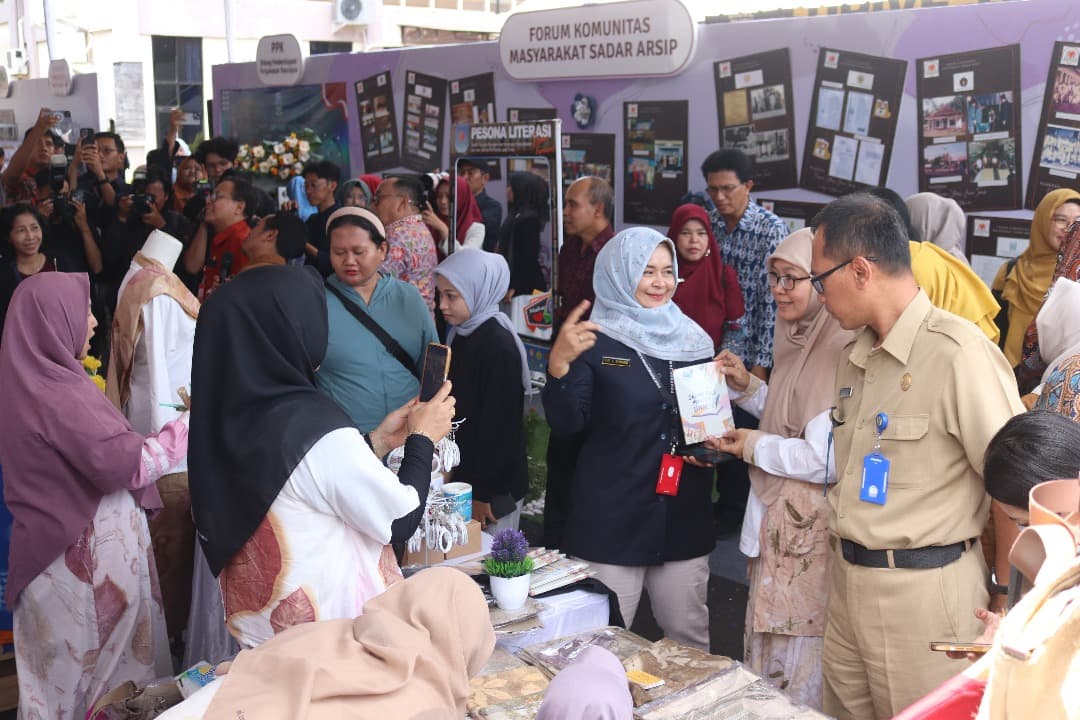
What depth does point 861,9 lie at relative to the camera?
6031 mm

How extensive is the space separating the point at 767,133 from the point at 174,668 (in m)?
4.59

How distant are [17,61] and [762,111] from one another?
2127cm

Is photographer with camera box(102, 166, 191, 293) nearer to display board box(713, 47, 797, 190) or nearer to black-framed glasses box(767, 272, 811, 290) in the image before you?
display board box(713, 47, 797, 190)

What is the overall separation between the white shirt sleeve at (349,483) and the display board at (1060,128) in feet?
13.8

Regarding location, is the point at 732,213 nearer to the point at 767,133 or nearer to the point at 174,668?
the point at 767,133

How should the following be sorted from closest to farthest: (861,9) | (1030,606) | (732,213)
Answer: (1030,606) < (732,213) < (861,9)

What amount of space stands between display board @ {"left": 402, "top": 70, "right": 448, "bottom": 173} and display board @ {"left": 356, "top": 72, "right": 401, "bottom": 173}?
0.80 feet

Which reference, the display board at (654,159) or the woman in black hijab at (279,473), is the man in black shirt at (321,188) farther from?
the woman in black hijab at (279,473)

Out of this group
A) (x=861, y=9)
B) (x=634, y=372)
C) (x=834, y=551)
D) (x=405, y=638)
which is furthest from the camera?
(x=861, y=9)

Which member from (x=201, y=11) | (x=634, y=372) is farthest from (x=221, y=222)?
(x=201, y=11)

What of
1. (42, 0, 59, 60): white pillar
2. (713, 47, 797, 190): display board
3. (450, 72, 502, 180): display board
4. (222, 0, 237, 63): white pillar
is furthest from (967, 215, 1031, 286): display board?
(42, 0, 59, 60): white pillar

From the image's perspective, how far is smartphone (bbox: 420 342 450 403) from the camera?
2906mm

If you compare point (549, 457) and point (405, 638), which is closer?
point (405, 638)

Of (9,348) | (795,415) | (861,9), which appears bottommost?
(795,415)
